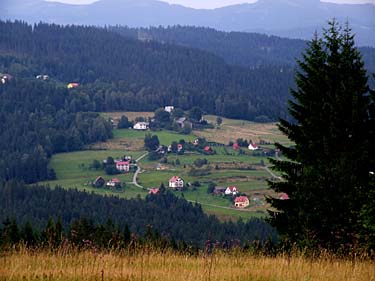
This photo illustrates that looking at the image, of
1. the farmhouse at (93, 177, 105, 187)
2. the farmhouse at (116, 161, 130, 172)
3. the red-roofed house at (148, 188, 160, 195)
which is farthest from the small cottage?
the farmhouse at (116, 161, 130, 172)

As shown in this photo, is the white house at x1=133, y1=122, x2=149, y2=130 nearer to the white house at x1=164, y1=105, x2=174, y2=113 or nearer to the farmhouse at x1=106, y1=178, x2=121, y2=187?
the white house at x1=164, y1=105, x2=174, y2=113

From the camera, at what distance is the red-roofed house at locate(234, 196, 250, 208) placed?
219ft

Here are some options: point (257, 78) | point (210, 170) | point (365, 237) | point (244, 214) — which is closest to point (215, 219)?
point (244, 214)

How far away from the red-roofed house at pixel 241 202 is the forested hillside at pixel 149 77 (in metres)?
65.4

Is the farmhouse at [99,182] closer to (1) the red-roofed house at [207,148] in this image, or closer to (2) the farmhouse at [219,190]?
(2) the farmhouse at [219,190]

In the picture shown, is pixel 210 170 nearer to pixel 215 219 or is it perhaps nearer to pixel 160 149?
pixel 160 149

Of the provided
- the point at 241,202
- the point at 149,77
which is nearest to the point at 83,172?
the point at 241,202

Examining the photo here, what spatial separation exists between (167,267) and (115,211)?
54.5 meters

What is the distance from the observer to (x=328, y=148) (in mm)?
15414

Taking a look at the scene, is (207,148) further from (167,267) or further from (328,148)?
(167,267)

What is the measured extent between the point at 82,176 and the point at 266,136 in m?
40.4

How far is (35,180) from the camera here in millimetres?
86250

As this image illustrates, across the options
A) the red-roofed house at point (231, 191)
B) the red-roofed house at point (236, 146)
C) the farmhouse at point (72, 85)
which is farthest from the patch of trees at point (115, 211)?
the farmhouse at point (72, 85)

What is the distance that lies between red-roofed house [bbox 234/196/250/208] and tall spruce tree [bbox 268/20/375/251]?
49386 millimetres
